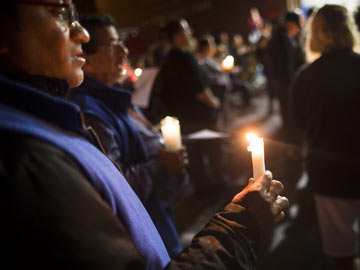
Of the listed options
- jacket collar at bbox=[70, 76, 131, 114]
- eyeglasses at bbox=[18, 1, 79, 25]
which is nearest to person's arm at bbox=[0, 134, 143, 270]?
eyeglasses at bbox=[18, 1, 79, 25]

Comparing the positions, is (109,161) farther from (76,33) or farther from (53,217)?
(76,33)

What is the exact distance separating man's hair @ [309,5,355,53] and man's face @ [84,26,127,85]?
147 cm

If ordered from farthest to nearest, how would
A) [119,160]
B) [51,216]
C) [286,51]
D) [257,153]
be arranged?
[286,51], [119,160], [257,153], [51,216]

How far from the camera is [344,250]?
2.28 meters

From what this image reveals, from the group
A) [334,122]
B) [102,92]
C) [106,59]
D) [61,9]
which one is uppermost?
[61,9]

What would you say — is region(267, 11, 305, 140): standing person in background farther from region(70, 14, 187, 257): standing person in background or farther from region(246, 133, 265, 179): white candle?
region(246, 133, 265, 179): white candle

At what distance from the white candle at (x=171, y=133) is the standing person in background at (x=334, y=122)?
1.15 metres

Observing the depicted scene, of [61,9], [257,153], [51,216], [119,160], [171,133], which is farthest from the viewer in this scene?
[171,133]

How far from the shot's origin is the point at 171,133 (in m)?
1.67

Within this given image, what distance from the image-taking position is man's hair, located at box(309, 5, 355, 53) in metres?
2.06

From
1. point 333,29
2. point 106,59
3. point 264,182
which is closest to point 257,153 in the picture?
point 264,182

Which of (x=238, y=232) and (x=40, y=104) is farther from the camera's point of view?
(x=238, y=232)

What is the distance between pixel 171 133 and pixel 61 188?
110cm

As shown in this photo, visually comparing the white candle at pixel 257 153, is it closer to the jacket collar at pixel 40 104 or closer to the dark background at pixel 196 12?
the jacket collar at pixel 40 104
